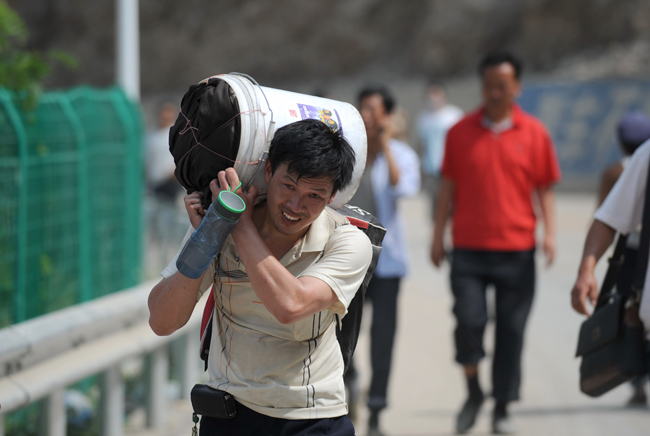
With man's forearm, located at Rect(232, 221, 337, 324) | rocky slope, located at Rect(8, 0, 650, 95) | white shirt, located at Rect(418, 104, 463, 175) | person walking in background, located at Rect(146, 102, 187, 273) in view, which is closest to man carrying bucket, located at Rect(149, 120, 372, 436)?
man's forearm, located at Rect(232, 221, 337, 324)

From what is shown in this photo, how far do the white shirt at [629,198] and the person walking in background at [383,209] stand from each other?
1931 millimetres

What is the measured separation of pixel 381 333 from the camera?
5297 mm

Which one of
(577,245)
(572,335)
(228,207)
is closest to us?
(228,207)

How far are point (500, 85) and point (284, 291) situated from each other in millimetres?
3563

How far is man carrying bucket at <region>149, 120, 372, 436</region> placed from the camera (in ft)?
7.75

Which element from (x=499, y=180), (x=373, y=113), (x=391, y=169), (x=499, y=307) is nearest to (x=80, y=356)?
(x=391, y=169)

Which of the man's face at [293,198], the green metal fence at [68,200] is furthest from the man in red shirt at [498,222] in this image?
the man's face at [293,198]

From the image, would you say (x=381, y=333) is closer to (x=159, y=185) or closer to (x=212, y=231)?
(x=212, y=231)

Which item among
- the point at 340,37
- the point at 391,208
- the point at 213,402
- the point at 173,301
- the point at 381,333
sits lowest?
the point at 381,333

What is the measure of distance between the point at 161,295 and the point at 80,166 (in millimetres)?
3327

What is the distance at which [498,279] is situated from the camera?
5.34 metres

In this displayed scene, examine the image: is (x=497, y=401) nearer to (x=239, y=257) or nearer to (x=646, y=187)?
(x=646, y=187)

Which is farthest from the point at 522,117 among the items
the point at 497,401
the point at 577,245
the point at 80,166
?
the point at 577,245

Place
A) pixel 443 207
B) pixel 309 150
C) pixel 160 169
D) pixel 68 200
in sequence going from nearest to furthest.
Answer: pixel 309 150
pixel 68 200
pixel 443 207
pixel 160 169
